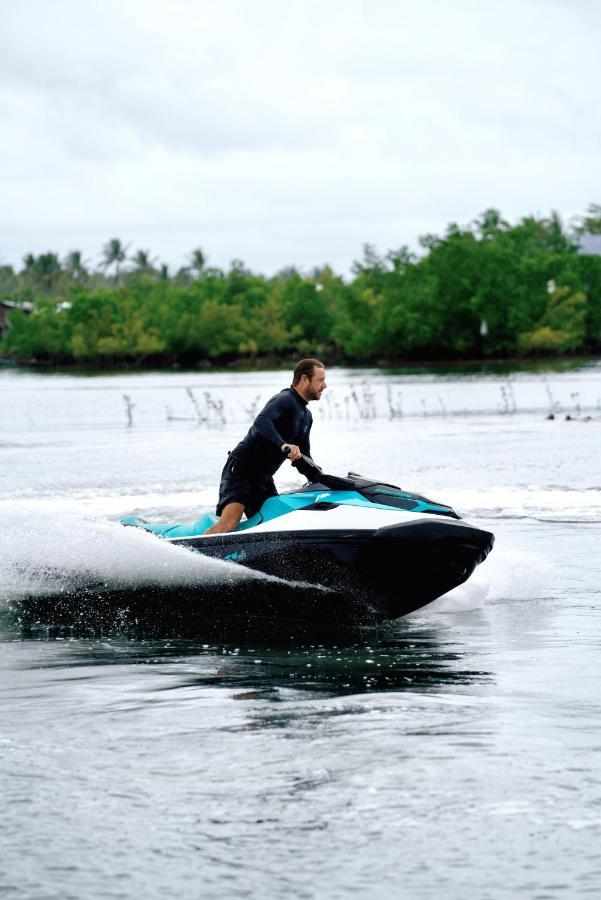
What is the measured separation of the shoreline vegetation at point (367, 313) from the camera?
9781 cm

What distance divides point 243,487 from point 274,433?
0.54m

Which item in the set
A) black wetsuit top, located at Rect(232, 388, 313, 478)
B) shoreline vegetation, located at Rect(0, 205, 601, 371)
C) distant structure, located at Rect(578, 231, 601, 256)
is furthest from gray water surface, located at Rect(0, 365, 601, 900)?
distant structure, located at Rect(578, 231, 601, 256)

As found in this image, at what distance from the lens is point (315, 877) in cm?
504

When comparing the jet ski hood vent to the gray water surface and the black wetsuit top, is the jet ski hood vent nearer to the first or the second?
the black wetsuit top

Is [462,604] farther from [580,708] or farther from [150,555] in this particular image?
[580,708]

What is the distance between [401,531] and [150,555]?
2018 millimetres

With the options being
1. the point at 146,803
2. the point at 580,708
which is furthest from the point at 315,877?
the point at 580,708

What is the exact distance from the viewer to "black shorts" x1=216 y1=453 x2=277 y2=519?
9344 millimetres

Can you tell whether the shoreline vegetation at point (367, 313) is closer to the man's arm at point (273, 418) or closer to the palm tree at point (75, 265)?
the palm tree at point (75, 265)

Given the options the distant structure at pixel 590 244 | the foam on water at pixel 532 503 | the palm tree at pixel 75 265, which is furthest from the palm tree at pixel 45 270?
the foam on water at pixel 532 503

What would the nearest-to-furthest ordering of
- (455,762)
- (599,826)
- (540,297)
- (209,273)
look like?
(599,826) → (455,762) → (540,297) → (209,273)

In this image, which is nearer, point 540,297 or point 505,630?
point 505,630

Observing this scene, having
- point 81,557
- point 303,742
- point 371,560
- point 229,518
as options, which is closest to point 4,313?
point 81,557

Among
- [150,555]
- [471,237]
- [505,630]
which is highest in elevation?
[471,237]
